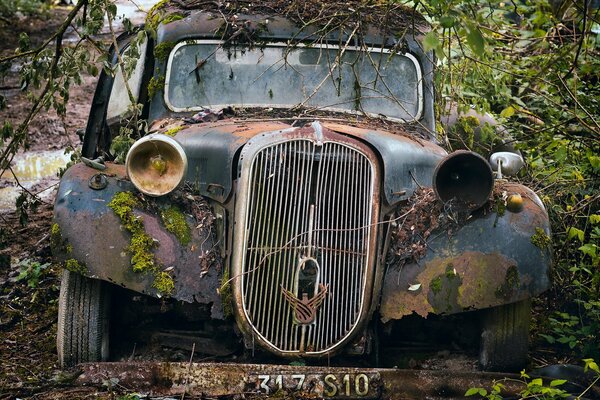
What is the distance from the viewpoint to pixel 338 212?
17.7ft

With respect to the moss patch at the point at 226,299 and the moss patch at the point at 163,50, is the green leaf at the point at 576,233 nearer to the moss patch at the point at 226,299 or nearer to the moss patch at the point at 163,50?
the moss patch at the point at 226,299

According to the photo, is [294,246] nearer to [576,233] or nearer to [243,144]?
[243,144]

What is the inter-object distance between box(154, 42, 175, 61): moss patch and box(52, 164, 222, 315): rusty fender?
145 centimetres

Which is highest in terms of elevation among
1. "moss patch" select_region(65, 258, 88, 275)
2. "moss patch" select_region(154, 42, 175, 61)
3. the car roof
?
the car roof

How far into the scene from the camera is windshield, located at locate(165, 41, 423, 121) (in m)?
6.57

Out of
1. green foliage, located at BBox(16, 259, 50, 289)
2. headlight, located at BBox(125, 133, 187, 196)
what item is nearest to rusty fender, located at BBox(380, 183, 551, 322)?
headlight, located at BBox(125, 133, 187, 196)

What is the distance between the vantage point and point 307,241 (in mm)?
5281

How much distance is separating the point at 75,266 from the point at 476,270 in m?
2.02

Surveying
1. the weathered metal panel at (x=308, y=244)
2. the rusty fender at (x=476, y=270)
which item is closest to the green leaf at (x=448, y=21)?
the weathered metal panel at (x=308, y=244)

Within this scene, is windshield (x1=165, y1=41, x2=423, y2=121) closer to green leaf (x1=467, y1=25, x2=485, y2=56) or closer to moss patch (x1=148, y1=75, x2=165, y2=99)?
moss patch (x1=148, y1=75, x2=165, y2=99)

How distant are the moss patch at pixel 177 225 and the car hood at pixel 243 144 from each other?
196 mm

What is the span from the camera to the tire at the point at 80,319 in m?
5.43

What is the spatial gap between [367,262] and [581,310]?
196cm

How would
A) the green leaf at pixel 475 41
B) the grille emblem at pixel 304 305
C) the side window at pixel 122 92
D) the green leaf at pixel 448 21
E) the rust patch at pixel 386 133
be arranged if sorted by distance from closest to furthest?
the green leaf at pixel 475 41
the green leaf at pixel 448 21
the grille emblem at pixel 304 305
the rust patch at pixel 386 133
the side window at pixel 122 92
